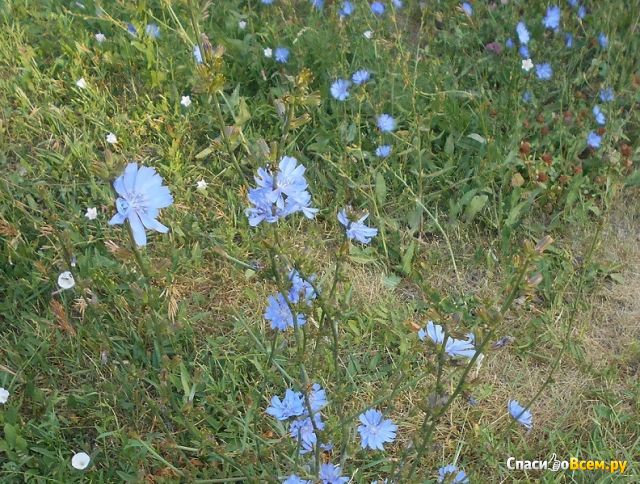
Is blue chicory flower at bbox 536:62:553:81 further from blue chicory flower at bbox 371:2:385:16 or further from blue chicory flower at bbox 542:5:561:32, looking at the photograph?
blue chicory flower at bbox 371:2:385:16

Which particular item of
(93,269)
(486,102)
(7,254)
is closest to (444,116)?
(486,102)

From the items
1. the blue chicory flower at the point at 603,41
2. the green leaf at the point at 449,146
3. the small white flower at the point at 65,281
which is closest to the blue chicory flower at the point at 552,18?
the blue chicory flower at the point at 603,41

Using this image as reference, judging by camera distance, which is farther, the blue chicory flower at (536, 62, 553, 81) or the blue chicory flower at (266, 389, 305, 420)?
the blue chicory flower at (536, 62, 553, 81)

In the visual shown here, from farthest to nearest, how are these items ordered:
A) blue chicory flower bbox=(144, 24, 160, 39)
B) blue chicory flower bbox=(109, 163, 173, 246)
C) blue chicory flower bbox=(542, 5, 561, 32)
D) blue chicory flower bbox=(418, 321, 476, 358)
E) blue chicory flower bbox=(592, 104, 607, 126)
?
blue chicory flower bbox=(542, 5, 561, 32) → blue chicory flower bbox=(144, 24, 160, 39) → blue chicory flower bbox=(592, 104, 607, 126) → blue chicory flower bbox=(418, 321, 476, 358) → blue chicory flower bbox=(109, 163, 173, 246)

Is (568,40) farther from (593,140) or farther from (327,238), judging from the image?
(327,238)

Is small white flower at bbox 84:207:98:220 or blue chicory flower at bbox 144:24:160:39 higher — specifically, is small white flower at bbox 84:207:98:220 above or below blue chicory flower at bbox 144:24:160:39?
below

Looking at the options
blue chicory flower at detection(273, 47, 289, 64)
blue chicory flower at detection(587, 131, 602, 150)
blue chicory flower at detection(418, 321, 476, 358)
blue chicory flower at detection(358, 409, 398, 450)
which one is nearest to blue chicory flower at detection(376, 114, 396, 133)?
blue chicory flower at detection(273, 47, 289, 64)

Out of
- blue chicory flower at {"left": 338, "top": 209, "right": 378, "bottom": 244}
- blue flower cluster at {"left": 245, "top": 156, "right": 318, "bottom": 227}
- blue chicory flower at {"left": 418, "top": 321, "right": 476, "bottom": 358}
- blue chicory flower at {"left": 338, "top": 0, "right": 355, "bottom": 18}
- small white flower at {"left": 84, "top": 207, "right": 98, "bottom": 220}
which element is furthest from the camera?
blue chicory flower at {"left": 338, "top": 0, "right": 355, "bottom": 18}

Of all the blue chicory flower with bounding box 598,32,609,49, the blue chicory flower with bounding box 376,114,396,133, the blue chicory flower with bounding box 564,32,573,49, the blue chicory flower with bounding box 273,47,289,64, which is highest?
the blue chicory flower with bounding box 564,32,573,49
